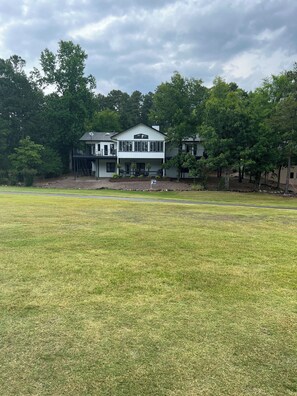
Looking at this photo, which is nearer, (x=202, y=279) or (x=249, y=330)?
(x=249, y=330)

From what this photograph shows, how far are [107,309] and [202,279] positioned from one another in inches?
68.1

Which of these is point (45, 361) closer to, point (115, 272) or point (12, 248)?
point (115, 272)

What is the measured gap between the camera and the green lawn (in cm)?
253

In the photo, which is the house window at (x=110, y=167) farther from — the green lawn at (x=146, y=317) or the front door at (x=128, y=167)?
the green lawn at (x=146, y=317)

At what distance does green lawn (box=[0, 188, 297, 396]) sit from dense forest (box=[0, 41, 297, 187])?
84.1 feet

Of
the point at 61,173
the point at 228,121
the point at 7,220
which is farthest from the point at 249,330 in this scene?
the point at 61,173

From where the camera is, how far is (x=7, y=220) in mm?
9758

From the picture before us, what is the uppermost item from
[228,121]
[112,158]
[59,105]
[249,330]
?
[59,105]

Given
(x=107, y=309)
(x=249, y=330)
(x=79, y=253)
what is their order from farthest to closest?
(x=79, y=253) < (x=107, y=309) < (x=249, y=330)

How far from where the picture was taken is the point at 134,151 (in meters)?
40.6

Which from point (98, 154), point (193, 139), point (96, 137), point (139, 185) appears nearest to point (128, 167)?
point (98, 154)

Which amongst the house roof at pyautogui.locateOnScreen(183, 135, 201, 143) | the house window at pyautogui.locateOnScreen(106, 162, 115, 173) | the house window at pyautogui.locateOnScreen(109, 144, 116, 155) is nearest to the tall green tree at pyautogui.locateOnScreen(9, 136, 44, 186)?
the house window at pyautogui.locateOnScreen(106, 162, 115, 173)

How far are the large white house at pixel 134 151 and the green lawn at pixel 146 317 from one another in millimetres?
33911

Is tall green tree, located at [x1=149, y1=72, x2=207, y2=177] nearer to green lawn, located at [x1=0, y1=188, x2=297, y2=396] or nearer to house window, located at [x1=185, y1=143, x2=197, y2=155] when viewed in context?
house window, located at [x1=185, y1=143, x2=197, y2=155]
